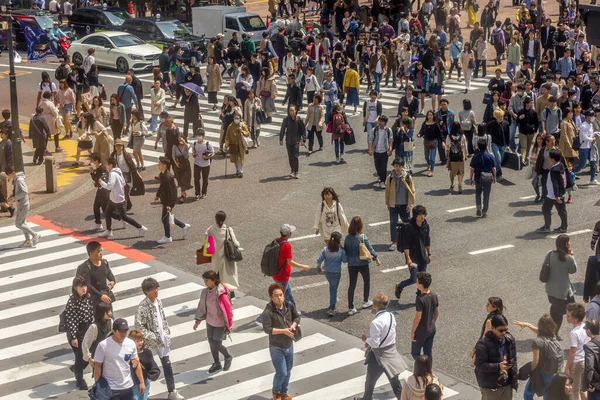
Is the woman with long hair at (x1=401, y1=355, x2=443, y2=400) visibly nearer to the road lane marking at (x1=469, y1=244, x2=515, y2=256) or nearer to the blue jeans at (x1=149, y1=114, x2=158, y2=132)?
the road lane marking at (x1=469, y1=244, x2=515, y2=256)

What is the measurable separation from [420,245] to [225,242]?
3.17 metres

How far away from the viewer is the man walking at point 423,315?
46.0 ft

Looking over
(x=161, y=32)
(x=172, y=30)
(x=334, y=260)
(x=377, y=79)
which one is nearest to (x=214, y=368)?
(x=334, y=260)

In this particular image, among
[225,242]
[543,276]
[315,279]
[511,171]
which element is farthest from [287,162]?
[543,276]

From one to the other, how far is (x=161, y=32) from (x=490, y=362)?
34730 mm

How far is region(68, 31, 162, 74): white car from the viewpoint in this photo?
4097cm

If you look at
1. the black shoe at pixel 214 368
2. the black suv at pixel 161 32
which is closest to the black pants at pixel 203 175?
the black shoe at pixel 214 368

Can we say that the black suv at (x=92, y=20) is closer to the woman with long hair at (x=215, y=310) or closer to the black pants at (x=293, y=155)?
the black pants at (x=293, y=155)

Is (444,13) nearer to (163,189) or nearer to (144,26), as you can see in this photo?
(144,26)

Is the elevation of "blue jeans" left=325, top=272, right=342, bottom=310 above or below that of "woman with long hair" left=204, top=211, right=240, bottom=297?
below

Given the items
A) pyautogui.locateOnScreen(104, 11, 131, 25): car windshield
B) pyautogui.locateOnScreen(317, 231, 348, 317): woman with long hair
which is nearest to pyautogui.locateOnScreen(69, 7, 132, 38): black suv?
pyautogui.locateOnScreen(104, 11, 131, 25): car windshield

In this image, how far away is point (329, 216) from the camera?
18719 millimetres

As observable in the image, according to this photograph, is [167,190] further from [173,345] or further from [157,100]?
[157,100]

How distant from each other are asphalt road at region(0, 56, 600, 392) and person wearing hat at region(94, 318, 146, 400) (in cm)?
482
